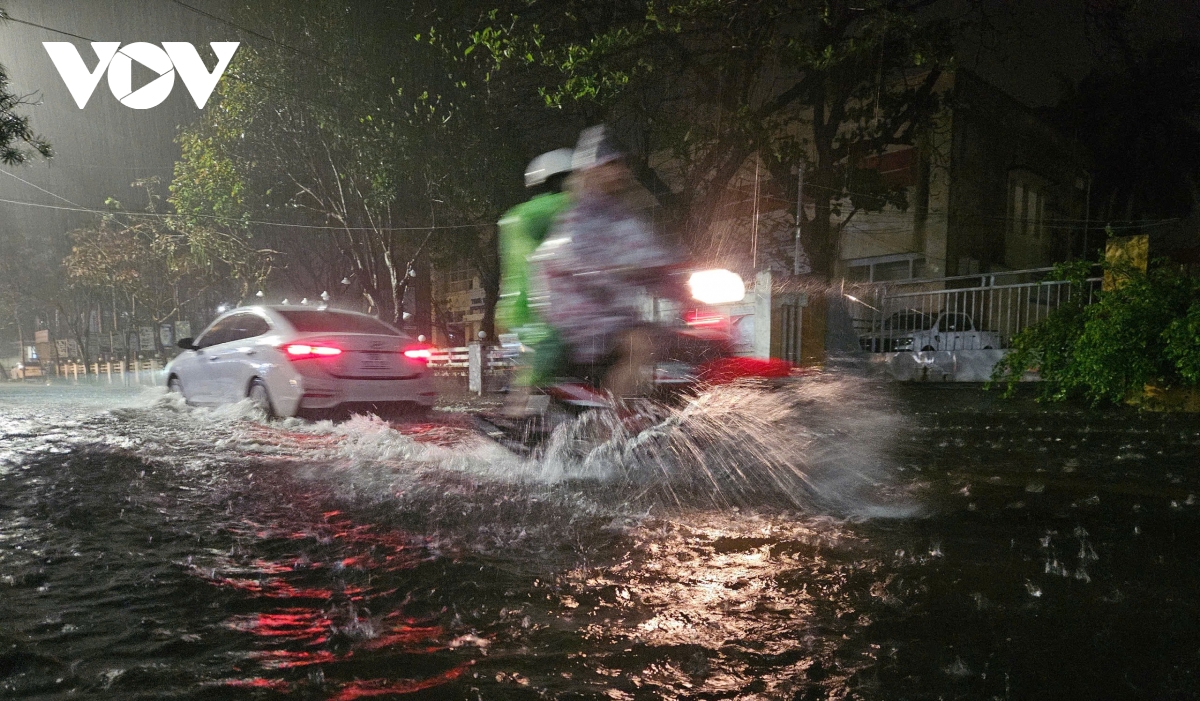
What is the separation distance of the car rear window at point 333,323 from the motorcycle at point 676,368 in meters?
4.37

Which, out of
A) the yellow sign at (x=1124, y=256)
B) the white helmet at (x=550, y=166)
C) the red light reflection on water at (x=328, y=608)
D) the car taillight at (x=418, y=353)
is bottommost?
the red light reflection on water at (x=328, y=608)

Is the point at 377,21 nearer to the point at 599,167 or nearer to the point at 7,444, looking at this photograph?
the point at 7,444

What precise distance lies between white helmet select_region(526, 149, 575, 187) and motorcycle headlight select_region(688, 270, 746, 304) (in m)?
1.07

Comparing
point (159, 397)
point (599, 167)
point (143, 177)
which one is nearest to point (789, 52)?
point (599, 167)

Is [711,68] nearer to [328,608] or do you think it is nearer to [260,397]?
[260,397]

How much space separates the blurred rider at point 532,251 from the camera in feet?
15.6

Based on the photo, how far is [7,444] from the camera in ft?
24.1

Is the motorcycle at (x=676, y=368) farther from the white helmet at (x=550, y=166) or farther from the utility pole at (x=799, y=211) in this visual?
the utility pole at (x=799, y=211)

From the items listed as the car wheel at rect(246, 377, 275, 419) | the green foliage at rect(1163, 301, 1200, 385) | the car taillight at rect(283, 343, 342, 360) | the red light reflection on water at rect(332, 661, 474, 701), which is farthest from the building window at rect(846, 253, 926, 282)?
the red light reflection on water at rect(332, 661, 474, 701)

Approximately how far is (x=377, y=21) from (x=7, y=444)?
1107cm

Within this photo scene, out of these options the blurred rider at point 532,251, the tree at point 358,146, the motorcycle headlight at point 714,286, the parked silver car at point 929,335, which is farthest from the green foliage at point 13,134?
the parked silver car at point 929,335

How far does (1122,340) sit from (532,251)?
6.35 m

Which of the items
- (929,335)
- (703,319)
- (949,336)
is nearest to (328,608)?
(703,319)

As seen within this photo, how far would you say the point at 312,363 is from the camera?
25.9ft
